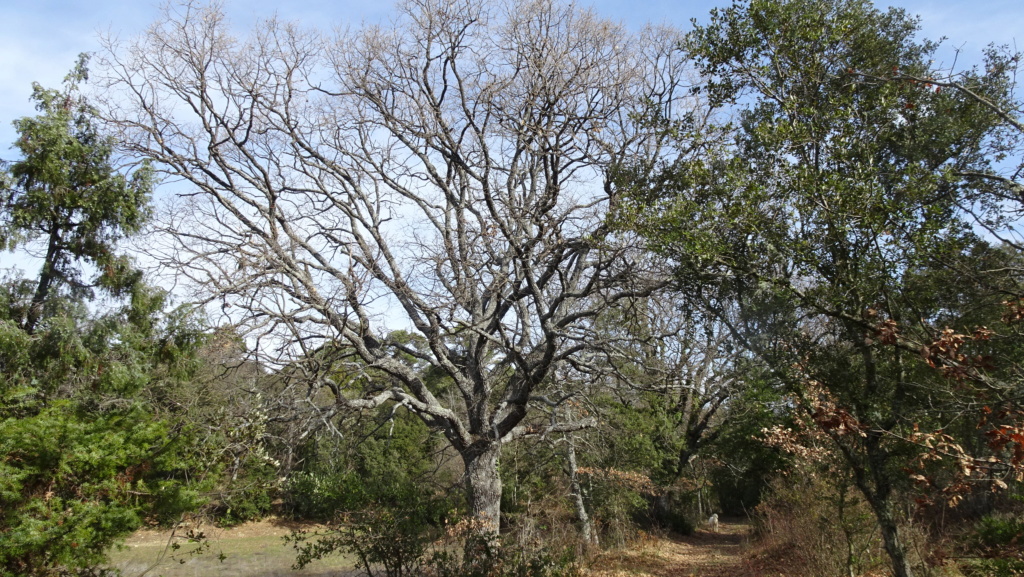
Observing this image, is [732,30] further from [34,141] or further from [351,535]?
[34,141]

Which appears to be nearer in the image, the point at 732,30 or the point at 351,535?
the point at 732,30

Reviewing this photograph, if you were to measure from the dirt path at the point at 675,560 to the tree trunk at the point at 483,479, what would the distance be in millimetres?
2051

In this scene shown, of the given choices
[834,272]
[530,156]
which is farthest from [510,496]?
[834,272]

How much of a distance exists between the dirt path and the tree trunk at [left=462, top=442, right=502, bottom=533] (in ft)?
6.73

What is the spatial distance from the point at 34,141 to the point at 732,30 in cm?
951

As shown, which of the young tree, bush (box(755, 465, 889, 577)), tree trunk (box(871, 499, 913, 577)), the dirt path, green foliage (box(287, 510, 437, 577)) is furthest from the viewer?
the dirt path

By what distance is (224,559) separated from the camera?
1280 centimetres

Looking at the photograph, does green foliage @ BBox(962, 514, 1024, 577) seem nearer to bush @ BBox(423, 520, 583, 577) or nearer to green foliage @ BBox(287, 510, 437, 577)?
bush @ BBox(423, 520, 583, 577)

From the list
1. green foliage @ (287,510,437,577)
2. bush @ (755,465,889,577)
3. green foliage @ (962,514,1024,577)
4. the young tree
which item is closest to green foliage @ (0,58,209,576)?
green foliage @ (287,510,437,577)

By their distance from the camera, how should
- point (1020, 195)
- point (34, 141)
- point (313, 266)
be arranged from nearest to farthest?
point (1020, 195)
point (34, 141)
point (313, 266)

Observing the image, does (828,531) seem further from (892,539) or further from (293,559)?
(293,559)

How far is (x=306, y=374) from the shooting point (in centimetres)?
830

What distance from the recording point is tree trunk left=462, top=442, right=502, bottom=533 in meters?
10.7

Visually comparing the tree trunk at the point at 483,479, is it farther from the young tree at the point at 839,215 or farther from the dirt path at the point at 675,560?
the young tree at the point at 839,215
